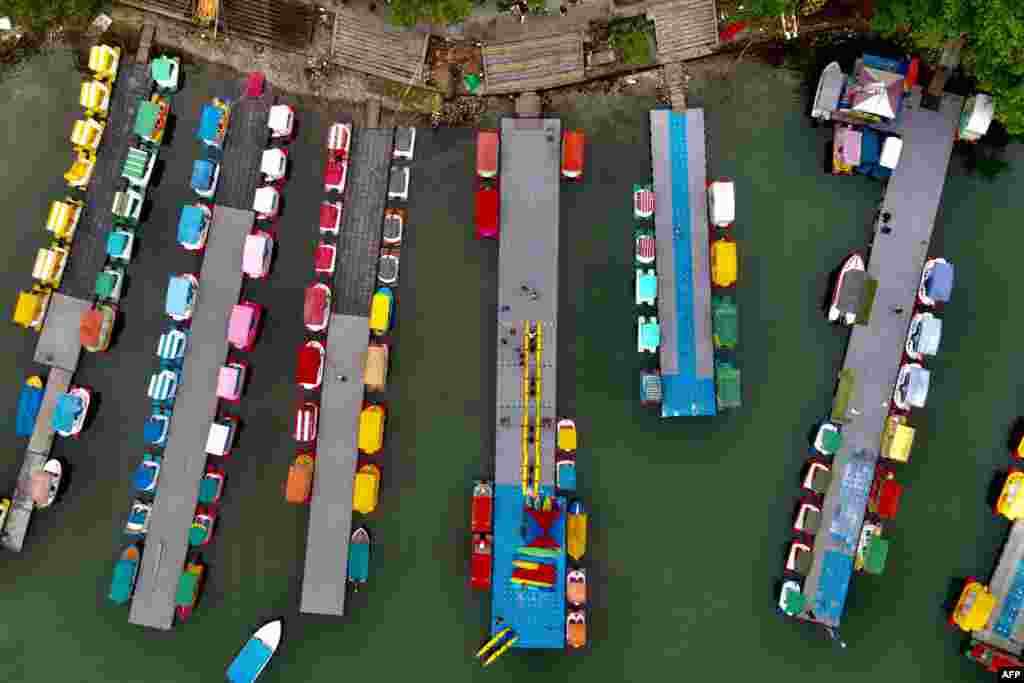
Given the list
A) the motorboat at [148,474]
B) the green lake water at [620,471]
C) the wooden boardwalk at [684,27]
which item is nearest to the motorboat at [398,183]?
the green lake water at [620,471]

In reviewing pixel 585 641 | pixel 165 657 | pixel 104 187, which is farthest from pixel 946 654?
pixel 104 187

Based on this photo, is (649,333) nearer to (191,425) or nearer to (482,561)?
(482,561)

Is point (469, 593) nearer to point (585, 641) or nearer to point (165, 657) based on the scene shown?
point (585, 641)

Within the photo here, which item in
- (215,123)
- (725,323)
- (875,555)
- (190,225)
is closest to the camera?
(875,555)

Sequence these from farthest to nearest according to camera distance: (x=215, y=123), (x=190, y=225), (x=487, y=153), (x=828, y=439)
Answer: (x=215, y=123) → (x=487, y=153) → (x=190, y=225) → (x=828, y=439)

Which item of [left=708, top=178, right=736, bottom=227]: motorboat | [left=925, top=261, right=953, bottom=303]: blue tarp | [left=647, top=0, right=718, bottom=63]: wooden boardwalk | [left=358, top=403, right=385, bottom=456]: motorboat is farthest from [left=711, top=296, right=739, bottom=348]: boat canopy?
[left=358, top=403, right=385, bottom=456]: motorboat

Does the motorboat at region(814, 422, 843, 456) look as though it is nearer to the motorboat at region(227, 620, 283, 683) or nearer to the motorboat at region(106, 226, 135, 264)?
the motorboat at region(227, 620, 283, 683)

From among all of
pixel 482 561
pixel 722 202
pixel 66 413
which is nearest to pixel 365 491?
pixel 482 561
